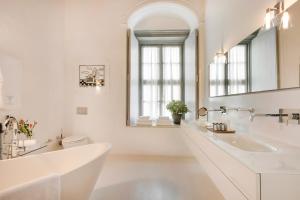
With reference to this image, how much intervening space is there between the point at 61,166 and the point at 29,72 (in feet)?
5.07

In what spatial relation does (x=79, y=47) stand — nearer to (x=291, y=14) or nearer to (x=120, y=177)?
(x=120, y=177)

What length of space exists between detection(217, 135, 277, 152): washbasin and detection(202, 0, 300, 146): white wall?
0.55 feet

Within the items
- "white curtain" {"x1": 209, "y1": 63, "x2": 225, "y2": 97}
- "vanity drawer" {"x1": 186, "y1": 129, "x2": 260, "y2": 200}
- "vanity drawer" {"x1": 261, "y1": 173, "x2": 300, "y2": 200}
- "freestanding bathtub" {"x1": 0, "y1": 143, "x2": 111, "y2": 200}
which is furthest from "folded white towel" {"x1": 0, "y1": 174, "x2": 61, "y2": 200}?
"white curtain" {"x1": 209, "y1": 63, "x2": 225, "y2": 97}

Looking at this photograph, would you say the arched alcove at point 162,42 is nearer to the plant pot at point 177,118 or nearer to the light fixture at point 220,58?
the plant pot at point 177,118

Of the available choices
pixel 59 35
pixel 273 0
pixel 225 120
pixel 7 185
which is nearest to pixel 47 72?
Result: pixel 59 35

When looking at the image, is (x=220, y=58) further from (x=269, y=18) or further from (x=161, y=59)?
(x=161, y=59)

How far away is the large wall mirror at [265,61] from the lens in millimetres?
1315

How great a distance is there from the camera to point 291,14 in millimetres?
1341

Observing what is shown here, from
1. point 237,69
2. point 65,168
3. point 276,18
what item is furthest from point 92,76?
point 276,18

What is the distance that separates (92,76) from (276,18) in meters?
3.14

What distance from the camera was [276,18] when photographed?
151 centimetres

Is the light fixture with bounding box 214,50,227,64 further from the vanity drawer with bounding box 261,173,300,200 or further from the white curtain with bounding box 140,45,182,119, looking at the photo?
the vanity drawer with bounding box 261,173,300,200

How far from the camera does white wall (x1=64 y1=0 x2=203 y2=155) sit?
12.6 ft

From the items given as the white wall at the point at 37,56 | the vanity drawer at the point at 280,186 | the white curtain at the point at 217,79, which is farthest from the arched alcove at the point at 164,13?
the vanity drawer at the point at 280,186
